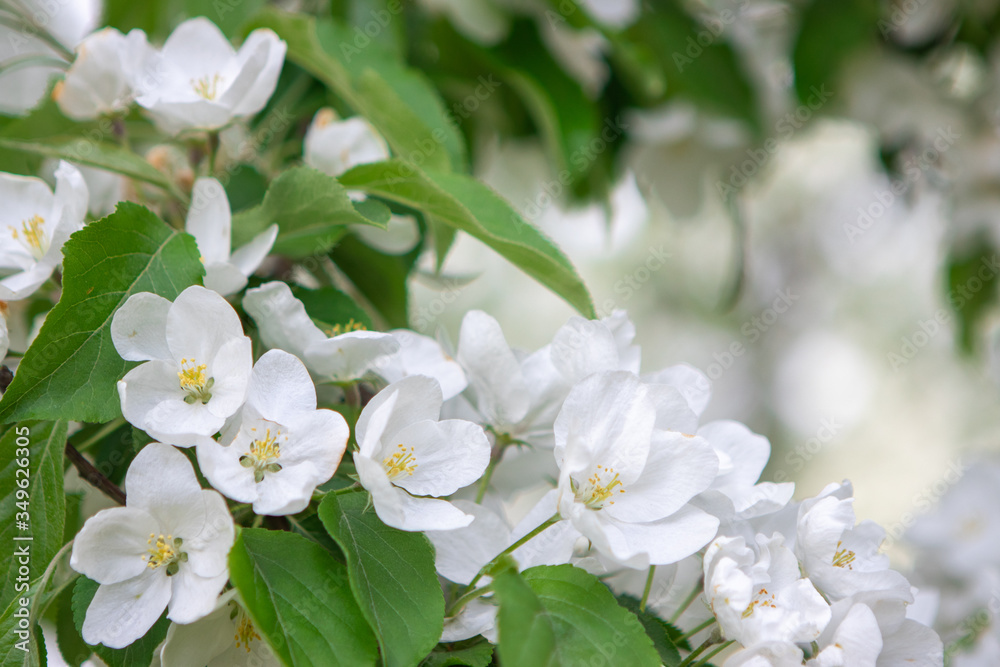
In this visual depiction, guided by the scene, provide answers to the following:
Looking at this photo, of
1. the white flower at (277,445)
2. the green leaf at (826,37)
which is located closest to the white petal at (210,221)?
the white flower at (277,445)

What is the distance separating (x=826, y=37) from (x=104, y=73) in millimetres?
886

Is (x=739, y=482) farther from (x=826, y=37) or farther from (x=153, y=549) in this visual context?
(x=826, y=37)

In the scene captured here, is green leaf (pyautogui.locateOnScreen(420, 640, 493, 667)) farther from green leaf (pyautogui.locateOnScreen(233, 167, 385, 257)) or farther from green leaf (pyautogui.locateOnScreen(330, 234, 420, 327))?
green leaf (pyautogui.locateOnScreen(330, 234, 420, 327))

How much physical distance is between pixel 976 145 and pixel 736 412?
2.87 m

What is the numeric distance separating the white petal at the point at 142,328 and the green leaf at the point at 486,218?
0.15 m

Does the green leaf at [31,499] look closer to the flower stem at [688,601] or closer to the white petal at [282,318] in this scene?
the white petal at [282,318]

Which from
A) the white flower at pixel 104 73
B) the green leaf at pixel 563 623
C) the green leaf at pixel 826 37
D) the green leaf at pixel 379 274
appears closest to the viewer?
the green leaf at pixel 563 623

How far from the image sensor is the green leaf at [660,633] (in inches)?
16.1

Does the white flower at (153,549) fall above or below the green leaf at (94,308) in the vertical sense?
below

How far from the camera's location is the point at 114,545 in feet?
1.21

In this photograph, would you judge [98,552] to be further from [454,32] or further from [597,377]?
[454,32]

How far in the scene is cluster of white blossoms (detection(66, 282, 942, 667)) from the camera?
0.37 meters

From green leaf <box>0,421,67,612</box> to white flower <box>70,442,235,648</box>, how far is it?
0.06 metres

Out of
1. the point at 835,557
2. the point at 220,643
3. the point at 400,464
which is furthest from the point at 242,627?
the point at 835,557
